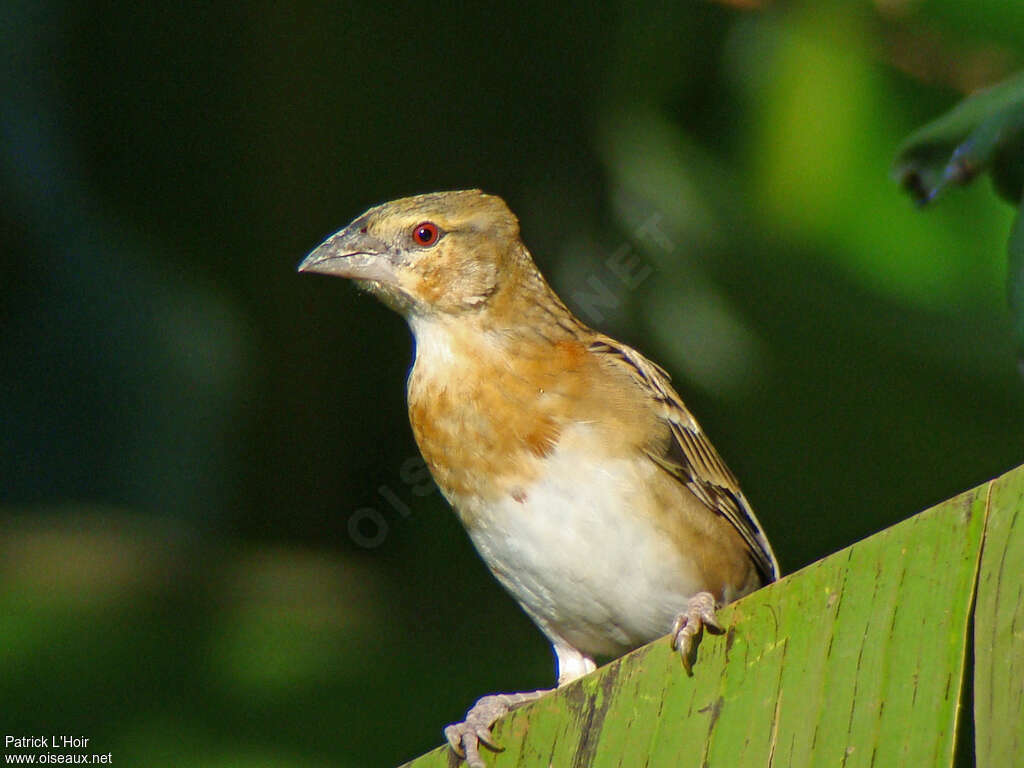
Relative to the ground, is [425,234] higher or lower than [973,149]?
higher

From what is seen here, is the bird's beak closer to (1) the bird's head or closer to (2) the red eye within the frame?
(1) the bird's head

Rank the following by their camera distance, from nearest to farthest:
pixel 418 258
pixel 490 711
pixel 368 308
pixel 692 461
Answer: pixel 490 711 < pixel 692 461 < pixel 418 258 < pixel 368 308

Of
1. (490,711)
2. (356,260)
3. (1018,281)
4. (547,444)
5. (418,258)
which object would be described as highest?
(356,260)

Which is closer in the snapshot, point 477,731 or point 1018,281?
point 1018,281

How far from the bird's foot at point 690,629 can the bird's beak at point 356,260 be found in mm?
1516

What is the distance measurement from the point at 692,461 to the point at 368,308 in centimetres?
278

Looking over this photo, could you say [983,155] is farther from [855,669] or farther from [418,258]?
[418,258]

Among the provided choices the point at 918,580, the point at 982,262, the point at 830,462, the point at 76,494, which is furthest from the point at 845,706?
the point at 76,494

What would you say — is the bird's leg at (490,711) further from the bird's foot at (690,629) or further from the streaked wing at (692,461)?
the streaked wing at (692,461)

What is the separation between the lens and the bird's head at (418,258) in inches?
162

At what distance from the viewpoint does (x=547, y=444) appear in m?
3.76

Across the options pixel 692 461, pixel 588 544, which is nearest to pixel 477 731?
pixel 588 544

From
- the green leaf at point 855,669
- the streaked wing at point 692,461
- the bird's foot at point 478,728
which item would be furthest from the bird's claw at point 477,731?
the streaked wing at point 692,461

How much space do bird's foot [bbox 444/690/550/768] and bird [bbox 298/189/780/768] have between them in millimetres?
Answer: 23
